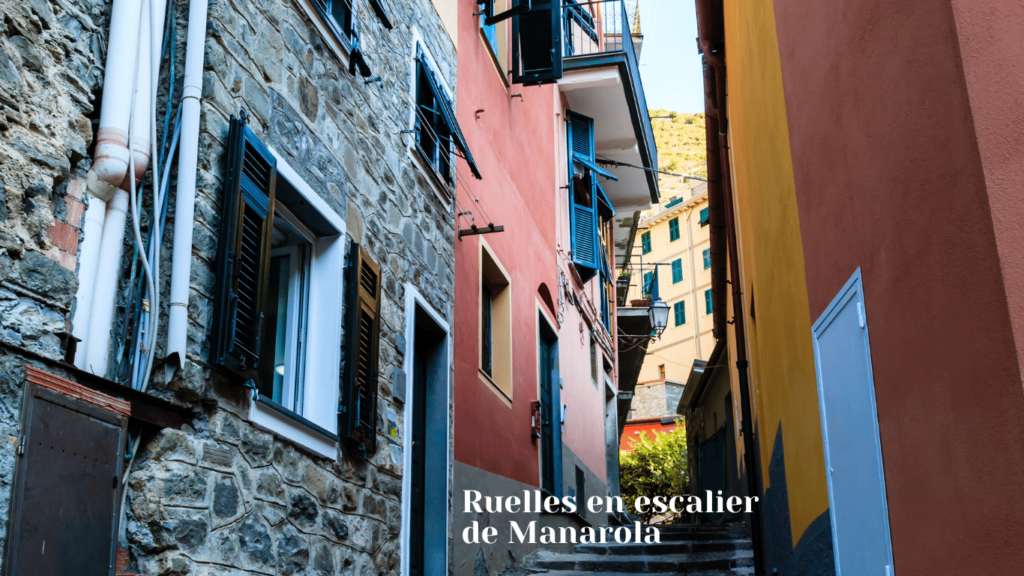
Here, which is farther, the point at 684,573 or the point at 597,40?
the point at 597,40

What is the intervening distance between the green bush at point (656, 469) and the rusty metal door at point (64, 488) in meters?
24.5

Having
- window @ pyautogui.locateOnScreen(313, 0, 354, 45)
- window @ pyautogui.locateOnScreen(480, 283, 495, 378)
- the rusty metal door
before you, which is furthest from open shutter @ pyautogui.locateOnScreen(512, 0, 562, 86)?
the rusty metal door

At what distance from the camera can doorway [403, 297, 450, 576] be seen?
6.86 m

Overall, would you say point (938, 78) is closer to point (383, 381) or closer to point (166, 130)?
point (166, 130)

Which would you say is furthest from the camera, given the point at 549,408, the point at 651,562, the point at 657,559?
the point at 549,408

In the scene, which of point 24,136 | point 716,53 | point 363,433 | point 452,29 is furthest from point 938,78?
point 716,53

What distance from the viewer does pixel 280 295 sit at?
5039mm

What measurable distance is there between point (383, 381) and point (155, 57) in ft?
8.72

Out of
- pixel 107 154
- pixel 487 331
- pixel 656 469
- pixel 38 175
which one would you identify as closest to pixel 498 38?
pixel 487 331

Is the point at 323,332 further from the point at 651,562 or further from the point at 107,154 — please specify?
the point at 651,562

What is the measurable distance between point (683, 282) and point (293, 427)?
4034 cm

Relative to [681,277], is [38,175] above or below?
below

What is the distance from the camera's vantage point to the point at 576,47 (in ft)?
49.1

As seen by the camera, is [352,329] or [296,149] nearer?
[296,149]
